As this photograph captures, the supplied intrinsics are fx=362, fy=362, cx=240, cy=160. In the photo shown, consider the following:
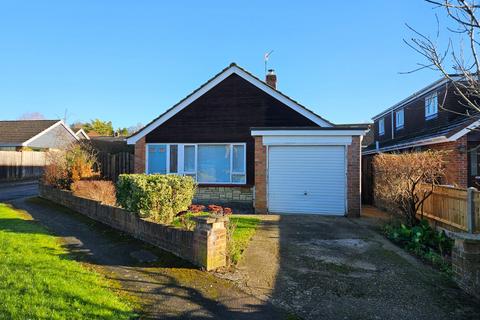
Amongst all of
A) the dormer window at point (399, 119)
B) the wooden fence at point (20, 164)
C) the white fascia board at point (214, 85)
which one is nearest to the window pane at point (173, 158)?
the white fascia board at point (214, 85)

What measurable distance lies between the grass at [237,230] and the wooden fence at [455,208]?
494cm

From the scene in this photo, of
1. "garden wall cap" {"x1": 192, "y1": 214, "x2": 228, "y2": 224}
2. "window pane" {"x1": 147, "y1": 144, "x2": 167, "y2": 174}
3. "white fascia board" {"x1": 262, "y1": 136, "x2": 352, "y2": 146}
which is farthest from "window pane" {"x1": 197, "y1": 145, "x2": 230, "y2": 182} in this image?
"garden wall cap" {"x1": 192, "y1": 214, "x2": 228, "y2": 224}

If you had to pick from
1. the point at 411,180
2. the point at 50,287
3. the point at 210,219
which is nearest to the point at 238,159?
the point at 411,180

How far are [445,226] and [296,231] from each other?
3838mm

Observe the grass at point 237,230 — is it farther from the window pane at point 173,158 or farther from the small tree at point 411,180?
the window pane at point 173,158

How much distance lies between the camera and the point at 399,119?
22.6 meters

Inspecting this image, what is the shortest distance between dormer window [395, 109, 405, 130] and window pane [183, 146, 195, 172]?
529 inches

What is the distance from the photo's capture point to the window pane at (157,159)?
53.2 feet

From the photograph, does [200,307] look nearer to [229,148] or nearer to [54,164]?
[229,148]

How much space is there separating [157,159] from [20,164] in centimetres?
1559

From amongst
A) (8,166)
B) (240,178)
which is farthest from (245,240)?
→ (8,166)

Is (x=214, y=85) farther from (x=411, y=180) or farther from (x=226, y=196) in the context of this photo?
(x=411, y=180)

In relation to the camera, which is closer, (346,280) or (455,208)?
(346,280)

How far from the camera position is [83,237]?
27.7 ft
